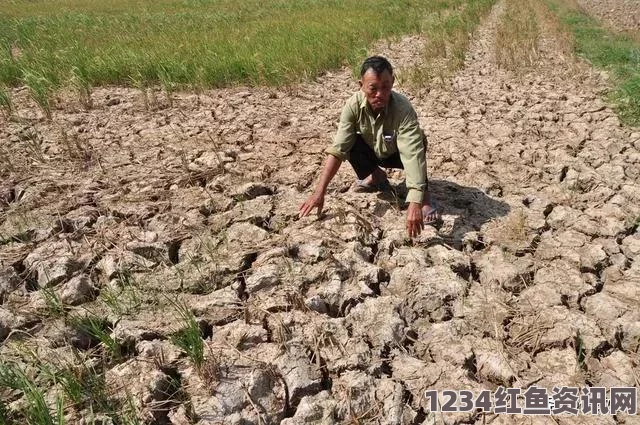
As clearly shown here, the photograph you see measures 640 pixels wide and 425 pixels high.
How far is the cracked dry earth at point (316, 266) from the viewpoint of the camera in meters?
1.67

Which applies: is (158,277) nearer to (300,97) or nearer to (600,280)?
(600,280)

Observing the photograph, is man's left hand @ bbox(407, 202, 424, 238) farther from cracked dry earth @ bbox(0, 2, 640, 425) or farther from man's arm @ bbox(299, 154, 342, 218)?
man's arm @ bbox(299, 154, 342, 218)

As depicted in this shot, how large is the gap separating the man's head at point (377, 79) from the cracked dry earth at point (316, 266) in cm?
66

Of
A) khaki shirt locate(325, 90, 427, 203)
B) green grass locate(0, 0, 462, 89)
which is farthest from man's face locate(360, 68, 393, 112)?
green grass locate(0, 0, 462, 89)

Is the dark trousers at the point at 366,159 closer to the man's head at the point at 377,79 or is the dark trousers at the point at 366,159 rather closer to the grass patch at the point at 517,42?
the man's head at the point at 377,79

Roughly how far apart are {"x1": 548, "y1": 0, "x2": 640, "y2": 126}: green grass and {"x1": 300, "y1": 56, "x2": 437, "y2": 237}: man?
2611 millimetres

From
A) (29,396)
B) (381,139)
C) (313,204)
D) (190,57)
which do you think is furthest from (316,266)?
(190,57)

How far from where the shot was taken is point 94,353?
1.76 meters

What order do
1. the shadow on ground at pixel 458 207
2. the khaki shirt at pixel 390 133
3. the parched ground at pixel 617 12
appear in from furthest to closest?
1. the parched ground at pixel 617 12
2. the shadow on ground at pixel 458 207
3. the khaki shirt at pixel 390 133

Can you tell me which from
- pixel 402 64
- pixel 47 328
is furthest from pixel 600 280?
pixel 402 64

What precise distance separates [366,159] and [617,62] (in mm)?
5053

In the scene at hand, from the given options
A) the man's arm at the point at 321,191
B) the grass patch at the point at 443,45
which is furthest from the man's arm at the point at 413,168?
the grass patch at the point at 443,45

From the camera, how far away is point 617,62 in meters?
5.91

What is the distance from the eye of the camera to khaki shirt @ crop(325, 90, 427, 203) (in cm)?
235
